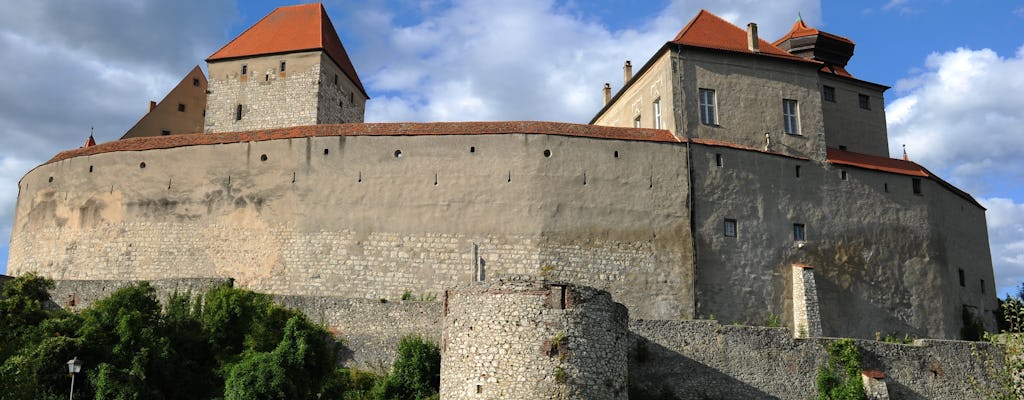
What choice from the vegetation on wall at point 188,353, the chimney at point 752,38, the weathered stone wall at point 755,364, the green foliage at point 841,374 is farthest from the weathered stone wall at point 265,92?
the green foliage at point 841,374

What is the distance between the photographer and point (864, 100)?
43.5 m

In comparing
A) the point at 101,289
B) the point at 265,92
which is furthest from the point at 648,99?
the point at 101,289

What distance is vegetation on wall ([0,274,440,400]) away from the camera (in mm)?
25953

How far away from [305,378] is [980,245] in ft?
100

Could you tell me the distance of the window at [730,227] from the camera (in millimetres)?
36000

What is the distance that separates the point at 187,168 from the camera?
37219 millimetres

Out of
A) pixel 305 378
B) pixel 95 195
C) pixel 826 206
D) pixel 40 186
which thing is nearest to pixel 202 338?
pixel 305 378

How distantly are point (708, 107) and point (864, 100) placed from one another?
976 cm

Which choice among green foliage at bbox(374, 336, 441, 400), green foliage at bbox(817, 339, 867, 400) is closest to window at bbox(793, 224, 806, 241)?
green foliage at bbox(817, 339, 867, 400)

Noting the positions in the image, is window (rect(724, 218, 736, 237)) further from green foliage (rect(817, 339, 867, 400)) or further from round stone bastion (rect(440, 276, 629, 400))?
round stone bastion (rect(440, 276, 629, 400))

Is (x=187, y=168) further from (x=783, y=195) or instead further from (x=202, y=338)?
(x=783, y=195)

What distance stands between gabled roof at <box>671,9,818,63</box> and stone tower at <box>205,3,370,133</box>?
16.6 metres

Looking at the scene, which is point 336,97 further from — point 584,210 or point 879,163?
point 879,163

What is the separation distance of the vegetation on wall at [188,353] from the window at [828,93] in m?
23.5
